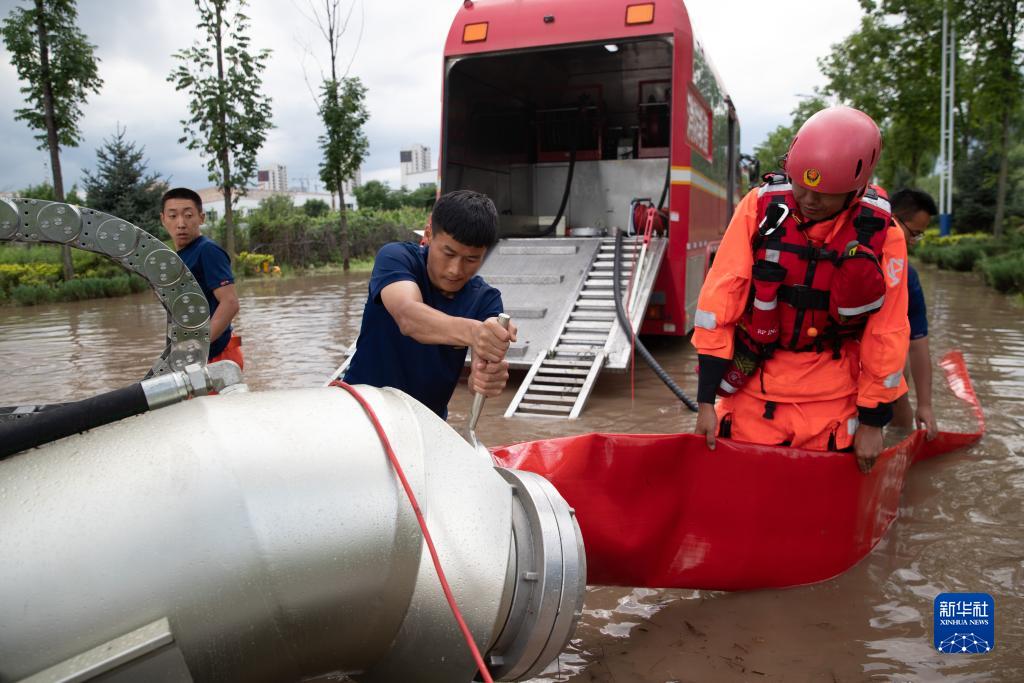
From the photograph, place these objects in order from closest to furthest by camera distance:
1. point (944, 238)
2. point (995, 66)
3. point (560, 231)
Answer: point (560, 231), point (995, 66), point (944, 238)

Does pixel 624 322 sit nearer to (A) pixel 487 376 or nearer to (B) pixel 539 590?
(A) pixel 487 376

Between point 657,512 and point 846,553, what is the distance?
867 mm

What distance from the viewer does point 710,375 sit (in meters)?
2.95

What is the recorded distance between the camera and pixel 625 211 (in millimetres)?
10148

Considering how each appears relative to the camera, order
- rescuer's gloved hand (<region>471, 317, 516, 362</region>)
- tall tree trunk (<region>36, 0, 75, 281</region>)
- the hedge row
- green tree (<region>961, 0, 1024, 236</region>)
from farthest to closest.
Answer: green tree (<region>961, 0, 1024, 236</region>) < tall tree trunk (<region>36, 0, 75, 281</region>) < the hedge row < rescuer's gloved hand (<region>471, 317, 516, 362</region>)

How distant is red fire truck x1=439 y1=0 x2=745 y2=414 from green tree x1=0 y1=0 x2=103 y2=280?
10.3 m

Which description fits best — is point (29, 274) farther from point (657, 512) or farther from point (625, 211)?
point (657, 512)

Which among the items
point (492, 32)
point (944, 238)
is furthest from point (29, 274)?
point (944, 238)

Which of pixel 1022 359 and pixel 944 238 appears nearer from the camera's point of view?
pixel 1022 359

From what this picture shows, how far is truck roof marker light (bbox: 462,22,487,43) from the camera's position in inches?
283

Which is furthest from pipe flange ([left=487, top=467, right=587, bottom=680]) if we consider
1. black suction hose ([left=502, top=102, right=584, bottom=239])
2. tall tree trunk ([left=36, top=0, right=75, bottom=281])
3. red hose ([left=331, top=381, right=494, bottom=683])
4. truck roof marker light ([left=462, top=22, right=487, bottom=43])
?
tall tree trunk ([left=36, top=0, right=75, bottom=281])

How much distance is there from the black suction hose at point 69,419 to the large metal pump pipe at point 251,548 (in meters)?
0.02

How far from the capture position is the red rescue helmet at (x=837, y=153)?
254 centimetres

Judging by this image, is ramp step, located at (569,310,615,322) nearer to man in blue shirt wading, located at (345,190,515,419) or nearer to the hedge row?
man in blue shirt wading, located at (345,190,515,419)
